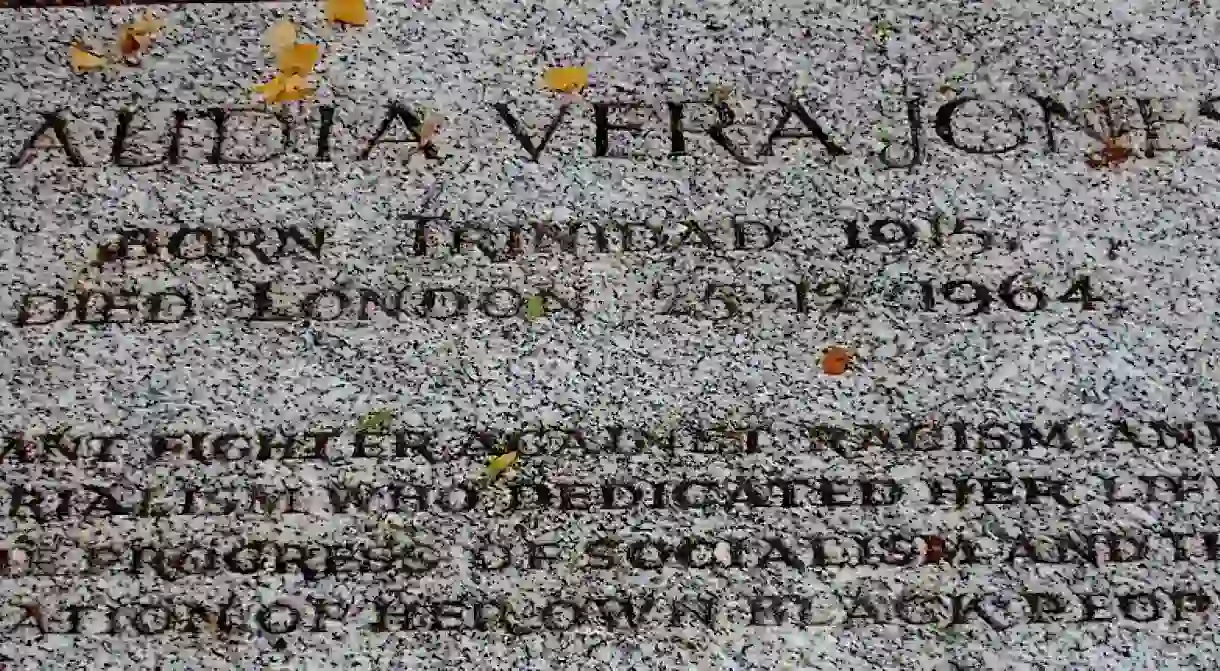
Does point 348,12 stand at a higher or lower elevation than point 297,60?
higher

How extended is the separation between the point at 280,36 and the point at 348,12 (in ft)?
0.46

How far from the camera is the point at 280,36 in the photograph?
238cm

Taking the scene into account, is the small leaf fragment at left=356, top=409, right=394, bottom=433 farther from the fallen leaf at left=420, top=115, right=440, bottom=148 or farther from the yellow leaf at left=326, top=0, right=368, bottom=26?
the yellow leaf at left=326, top=0, right=368, bottom=26

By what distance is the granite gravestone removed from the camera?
194 centimetres

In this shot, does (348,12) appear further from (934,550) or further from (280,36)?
(934,550)

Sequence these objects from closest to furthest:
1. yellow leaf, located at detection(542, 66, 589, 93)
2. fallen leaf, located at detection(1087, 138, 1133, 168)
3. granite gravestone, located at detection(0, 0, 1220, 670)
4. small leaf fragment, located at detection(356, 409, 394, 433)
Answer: granite gravestone, located at detection(0, 0, 1220, 670), small leaf fragment, located at detection(356, 409, 394, 433), fallen leaf, located at detection(1087, 138, 1133, 168), yellow leaf, located at detection(542, 66, 589, 93)

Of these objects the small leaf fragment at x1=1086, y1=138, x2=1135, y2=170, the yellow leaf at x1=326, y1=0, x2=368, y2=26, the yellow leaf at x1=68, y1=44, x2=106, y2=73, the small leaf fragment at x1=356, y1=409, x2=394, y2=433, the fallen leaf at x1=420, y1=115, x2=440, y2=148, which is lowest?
the small leaf fragment at x1=356, y1=409, x2=394, y2=433

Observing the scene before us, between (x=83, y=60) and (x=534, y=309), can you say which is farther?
(x=83, y=60)

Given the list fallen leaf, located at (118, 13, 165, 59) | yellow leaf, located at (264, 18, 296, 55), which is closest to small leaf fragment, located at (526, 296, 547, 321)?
yellow leaf, located at (264, 18, 296, 55)

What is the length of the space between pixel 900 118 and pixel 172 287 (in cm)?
138

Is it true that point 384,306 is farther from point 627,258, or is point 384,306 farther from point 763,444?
point 763,444

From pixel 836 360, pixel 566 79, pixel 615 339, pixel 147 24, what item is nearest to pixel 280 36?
pixel 147 24

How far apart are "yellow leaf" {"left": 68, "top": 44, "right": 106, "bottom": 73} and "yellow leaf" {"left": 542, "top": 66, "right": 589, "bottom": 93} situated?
87 cm

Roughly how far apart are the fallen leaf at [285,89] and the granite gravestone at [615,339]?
0.13 ft
